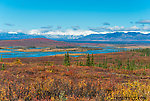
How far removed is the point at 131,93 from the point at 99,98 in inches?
72.7

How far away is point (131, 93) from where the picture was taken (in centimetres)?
749

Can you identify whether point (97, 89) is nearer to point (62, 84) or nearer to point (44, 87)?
point (62, 84)

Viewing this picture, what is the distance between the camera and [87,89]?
26.8 ft

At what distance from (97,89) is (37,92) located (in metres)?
3.11

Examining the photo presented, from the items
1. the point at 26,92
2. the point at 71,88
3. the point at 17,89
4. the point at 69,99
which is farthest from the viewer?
the point at 71,88

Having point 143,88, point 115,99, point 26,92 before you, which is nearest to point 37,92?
point 26,92

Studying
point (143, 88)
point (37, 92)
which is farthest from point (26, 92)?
point (143, 88)

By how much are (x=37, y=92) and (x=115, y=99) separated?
373 centimetres

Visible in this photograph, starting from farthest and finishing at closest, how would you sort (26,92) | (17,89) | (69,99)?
(17,89) < (26,92) < (69,99)

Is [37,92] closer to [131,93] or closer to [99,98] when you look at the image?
[99,98]

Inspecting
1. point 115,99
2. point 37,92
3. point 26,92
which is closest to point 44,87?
point 37,92

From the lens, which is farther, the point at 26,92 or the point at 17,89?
the point at 17,89

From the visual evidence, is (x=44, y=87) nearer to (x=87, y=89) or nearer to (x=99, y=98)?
(x=87, y=89)

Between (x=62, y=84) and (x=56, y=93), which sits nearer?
(x=56, y=93)
